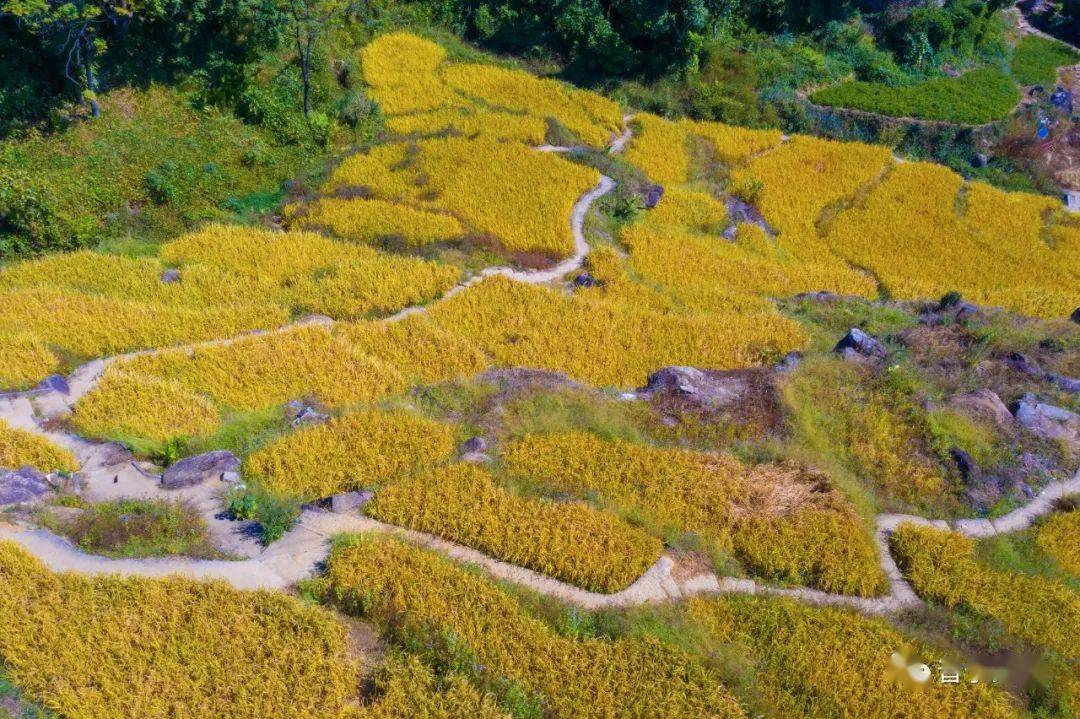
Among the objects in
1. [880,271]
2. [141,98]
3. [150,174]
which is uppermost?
[141,98]

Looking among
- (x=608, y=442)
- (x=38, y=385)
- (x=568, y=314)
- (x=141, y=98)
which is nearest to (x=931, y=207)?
(x=568, y=314)

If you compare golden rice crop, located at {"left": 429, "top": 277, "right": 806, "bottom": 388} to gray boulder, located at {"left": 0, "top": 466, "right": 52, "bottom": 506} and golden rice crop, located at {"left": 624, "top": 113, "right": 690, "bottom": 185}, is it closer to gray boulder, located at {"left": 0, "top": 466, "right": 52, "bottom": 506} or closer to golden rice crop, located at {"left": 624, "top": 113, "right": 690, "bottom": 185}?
gray boulder, located at {"left": 0, "top": 466, "right": 52, "bottom": 506}

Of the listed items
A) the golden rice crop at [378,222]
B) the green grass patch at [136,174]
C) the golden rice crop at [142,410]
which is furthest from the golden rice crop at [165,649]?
the green grass patch at [136,174]

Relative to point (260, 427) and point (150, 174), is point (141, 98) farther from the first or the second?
point (260, 427)

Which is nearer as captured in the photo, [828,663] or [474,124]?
[828,663]

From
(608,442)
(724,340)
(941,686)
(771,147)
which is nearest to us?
(941,686)

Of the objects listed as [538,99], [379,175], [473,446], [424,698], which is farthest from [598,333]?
[538,99]

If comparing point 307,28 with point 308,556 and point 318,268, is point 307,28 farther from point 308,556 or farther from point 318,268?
point 308,556

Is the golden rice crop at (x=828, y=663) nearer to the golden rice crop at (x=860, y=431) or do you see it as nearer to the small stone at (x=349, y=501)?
the golden rice crop at (x=860, y=431)
